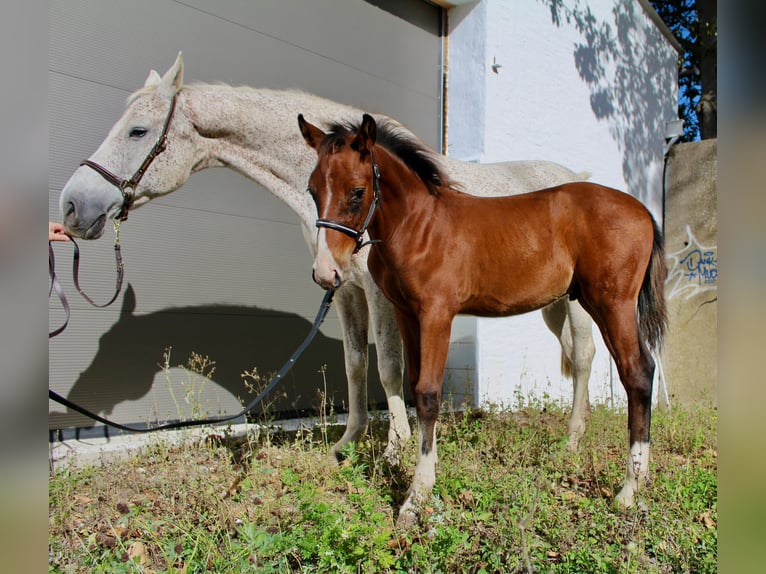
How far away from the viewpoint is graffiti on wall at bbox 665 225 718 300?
812cm

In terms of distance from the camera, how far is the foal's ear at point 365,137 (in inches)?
110

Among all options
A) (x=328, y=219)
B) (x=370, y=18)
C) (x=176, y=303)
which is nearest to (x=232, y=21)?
(x=370, y=18)

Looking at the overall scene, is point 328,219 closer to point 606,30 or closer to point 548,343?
point 548,343

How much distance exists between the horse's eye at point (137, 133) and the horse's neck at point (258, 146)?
1.18ft

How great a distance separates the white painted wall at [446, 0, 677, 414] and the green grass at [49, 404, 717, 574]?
2229 mm

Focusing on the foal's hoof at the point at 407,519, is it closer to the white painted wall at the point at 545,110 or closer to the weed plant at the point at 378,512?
the weed plant at the point at 378,512

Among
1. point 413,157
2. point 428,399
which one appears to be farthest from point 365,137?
point 428,399

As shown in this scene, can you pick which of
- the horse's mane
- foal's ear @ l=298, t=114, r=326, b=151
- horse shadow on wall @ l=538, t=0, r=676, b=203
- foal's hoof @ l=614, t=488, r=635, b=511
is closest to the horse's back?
the horse's mane

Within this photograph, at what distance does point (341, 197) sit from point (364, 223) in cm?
18

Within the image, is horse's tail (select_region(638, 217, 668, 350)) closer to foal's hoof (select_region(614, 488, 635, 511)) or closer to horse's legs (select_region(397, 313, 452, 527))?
foal's hoof (select_region(614, 488, 635, 511))

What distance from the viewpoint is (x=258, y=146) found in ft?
13.4

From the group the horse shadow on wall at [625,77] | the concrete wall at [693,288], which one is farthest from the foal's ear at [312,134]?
the concrete wall at [693,288]

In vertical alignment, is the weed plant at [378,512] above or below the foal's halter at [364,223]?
below
